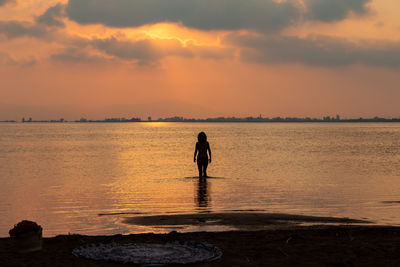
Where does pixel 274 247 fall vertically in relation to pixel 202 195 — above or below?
above

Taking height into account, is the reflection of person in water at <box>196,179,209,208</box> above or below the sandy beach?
below

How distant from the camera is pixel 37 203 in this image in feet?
62.5

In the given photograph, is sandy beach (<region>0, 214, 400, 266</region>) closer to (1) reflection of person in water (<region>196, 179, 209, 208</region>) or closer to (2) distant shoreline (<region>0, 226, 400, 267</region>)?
(2) distant shoreline (<region>0, 226, 400, 267</region>)

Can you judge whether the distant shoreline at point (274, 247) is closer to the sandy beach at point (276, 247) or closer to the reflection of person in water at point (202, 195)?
the sandy beach at point (276, 247)

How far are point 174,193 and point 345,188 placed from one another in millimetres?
8885

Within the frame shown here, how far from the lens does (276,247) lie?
9766 mm

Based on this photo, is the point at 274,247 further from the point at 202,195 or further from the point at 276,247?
the point at 202,195

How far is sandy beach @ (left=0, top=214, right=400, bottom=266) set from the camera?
873cm

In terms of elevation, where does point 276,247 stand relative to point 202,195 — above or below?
above

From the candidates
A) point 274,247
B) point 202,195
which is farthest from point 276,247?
point 202,195

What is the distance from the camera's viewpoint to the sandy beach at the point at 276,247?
873 cm

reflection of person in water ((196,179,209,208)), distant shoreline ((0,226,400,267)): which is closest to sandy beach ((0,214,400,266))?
distant shoreline ((0,226,400,267))

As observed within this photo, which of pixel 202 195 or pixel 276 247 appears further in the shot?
pixel 202 195

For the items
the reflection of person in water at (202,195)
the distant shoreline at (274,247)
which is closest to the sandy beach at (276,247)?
the distant shoreline at (274,247)
